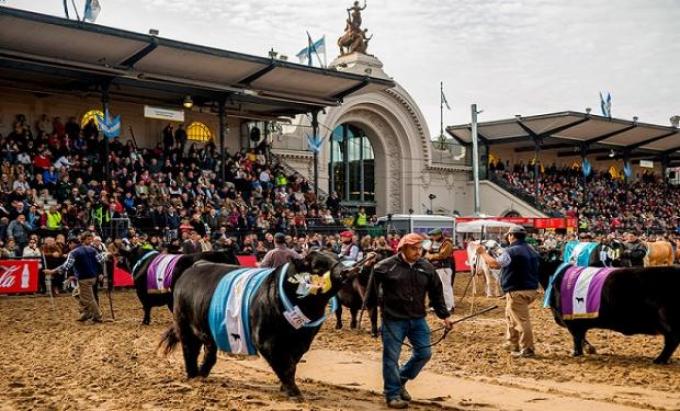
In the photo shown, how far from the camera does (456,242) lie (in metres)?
36.0

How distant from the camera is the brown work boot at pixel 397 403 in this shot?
766cm

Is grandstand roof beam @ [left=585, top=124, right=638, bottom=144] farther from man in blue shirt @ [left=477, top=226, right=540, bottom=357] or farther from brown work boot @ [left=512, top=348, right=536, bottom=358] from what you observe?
brown work boot @ [left=512, top=348, right=536, bottom=358]

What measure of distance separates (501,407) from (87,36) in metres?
19.9

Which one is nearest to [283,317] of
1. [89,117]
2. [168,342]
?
[168,342]

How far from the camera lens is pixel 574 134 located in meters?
45.6

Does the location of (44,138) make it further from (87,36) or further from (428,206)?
(428,206)

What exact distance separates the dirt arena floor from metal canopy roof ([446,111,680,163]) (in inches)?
1187

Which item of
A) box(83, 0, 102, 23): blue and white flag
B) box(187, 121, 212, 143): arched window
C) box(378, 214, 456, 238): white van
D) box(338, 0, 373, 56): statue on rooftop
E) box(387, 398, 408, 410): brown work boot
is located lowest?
box(387, 398, 408, 410): brown work boot

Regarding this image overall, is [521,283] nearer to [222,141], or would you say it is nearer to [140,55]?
[140,55]

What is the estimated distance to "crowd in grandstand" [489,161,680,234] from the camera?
151ft

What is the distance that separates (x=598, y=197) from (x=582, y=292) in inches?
1680

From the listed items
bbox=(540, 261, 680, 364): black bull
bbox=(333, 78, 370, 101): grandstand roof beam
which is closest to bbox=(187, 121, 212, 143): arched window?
bbox=(333, 78, 370, 101): grandstand roof beam

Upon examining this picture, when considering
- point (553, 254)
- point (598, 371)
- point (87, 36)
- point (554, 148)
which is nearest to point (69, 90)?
point (87, 36)

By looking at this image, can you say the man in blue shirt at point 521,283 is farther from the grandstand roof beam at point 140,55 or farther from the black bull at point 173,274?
the grandstand roof beam at point 140,55
